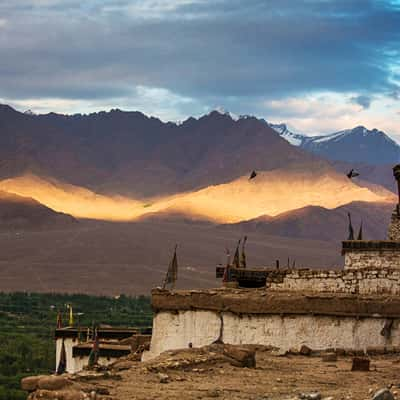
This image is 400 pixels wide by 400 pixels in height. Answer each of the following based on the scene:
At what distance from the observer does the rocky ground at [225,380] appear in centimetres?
→ 1177

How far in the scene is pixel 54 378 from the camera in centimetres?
1170

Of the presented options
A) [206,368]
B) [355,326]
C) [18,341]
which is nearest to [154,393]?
[206,368]

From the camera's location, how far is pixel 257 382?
13.8 meters

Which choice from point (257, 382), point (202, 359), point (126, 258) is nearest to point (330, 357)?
point (202, 359)

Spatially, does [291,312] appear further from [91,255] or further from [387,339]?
[91,255]

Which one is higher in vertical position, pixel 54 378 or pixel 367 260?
pixel 367 260

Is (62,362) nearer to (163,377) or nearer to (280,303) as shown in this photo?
(280,303)

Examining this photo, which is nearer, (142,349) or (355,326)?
(355,326)

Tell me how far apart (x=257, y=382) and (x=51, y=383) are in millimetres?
2872

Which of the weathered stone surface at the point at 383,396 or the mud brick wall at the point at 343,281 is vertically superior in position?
the mud brick wall at the point at 343,281

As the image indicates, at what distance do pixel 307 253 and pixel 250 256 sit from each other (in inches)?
318

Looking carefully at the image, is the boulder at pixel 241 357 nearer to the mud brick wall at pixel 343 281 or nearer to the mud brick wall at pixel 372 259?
the mud brick wall at pixel 343 281

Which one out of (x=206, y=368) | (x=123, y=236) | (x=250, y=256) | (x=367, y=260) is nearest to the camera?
(x=206, y=368)

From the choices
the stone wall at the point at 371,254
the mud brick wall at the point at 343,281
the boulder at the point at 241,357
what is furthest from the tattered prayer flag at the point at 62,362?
the boulder at the point at 241,357
